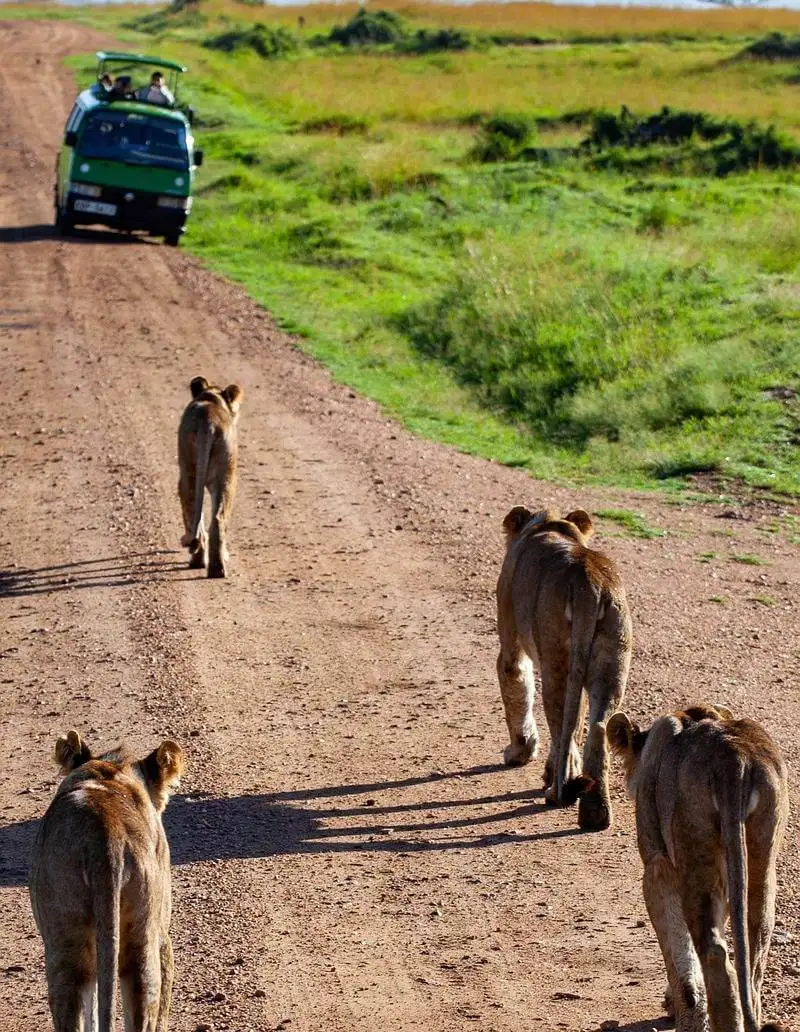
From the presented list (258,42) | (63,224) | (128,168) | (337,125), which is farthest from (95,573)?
(258,42)

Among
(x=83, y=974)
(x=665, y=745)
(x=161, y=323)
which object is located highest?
(x=665, y=745)

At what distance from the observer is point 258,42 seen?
50250mm

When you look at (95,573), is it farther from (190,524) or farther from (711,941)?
(711,941)

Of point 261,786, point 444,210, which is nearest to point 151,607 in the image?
point 261,786

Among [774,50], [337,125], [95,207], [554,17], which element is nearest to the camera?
[95,207]

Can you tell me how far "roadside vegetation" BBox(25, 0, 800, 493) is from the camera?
14.8 meters

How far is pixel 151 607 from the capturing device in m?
10.1

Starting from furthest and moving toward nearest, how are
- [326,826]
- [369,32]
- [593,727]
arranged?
[369,32], [326,826], [593,727]

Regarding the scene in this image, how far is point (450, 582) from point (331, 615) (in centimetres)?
96

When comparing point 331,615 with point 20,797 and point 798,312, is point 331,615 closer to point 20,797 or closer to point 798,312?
point 20,797

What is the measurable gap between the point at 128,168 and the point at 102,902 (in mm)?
19300

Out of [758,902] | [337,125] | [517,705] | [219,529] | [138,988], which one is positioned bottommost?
[219,529]

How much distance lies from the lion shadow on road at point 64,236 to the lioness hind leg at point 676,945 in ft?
64.4

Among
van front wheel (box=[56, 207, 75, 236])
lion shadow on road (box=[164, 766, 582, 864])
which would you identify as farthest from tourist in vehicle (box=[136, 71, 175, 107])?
lion shadow on road (box=[164, 766, 582, 864])
